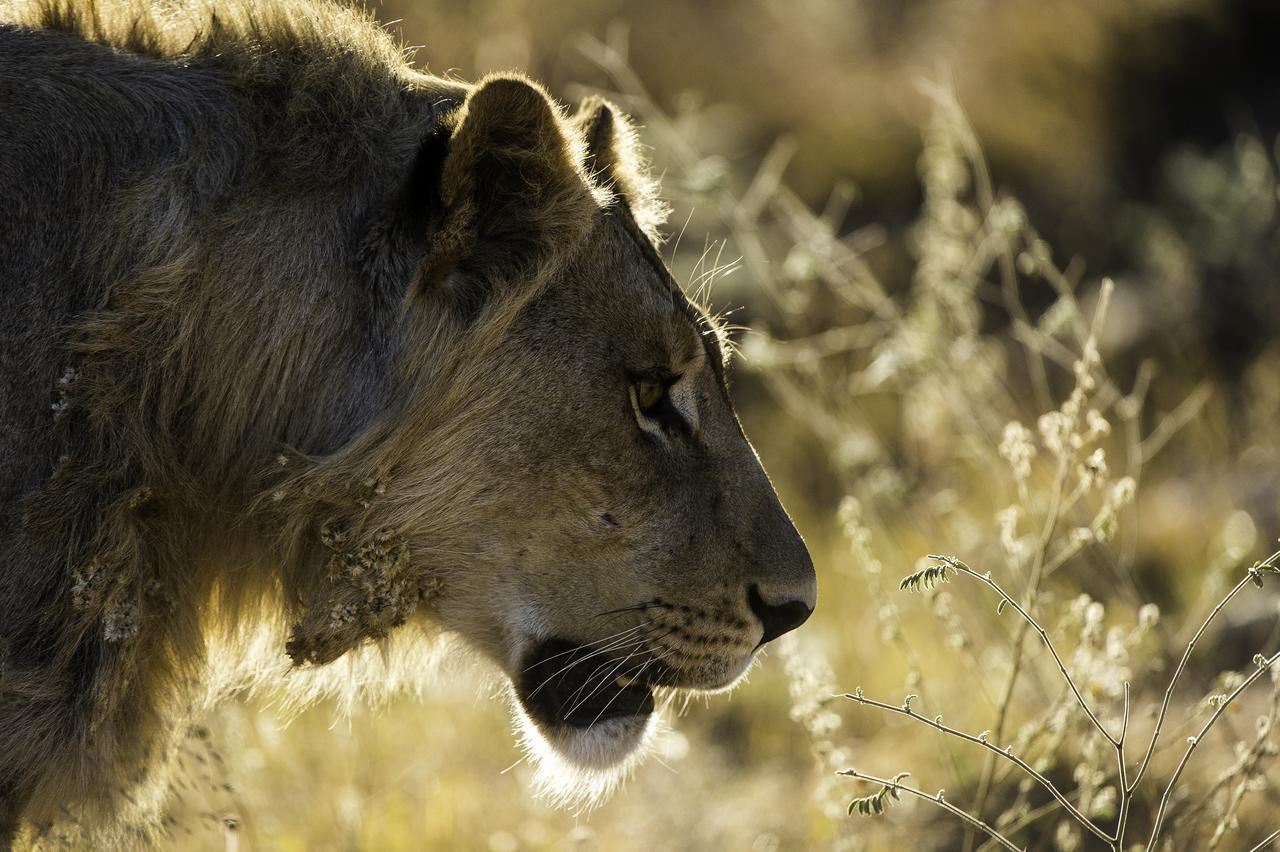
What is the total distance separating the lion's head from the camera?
9.00ft

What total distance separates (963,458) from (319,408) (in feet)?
17.4

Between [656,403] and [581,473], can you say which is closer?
[581,473]

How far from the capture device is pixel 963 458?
24.4 feet

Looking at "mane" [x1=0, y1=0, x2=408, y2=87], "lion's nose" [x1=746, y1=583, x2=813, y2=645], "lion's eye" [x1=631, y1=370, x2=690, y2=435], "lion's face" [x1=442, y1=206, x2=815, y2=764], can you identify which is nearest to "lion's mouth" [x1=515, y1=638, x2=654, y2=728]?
"lion's face" [x1=442, y1=206, x2=815, y2=764]

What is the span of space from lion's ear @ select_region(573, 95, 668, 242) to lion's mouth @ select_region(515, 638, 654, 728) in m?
1.06

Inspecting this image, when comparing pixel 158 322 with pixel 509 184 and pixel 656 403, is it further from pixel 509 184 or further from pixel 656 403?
pixel 656 403

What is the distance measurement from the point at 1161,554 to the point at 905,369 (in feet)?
6.86

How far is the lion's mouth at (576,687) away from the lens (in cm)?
297

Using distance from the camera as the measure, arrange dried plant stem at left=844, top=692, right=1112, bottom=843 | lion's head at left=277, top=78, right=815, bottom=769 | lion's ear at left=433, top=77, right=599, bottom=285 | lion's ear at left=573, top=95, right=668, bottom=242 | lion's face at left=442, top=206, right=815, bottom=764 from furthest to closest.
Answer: lion's ear at left=573, top=95, right=668, bottom=242
lion's face at left=442, top=206, right=815, bottom=764
lion's head at left=277, top=78, right=815, bottom=769
lion's ear at left=433, top=77, right=599, bottom=285
dried plant stem at left=844, top=692, right=1112, bottom=843

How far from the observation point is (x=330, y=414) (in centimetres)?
273

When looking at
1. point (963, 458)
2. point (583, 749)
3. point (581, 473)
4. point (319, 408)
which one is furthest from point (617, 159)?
point (963, 458)

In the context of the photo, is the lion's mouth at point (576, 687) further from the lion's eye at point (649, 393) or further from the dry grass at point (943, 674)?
the lion's eye at point (649, 393)

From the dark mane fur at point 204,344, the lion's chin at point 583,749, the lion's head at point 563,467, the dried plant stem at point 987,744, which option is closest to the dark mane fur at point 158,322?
the dark mane fur at point 204,344

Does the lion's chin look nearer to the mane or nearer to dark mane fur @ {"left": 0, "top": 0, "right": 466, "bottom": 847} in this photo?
dark mane fur @ {"left": 0, "top": 0, "right": 466, "bottom": 847}
